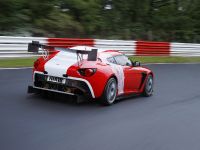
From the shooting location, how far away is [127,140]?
6863mm

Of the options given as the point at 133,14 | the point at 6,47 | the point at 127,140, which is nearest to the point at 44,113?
the point at 127,140

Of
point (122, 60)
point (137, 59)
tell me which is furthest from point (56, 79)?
point (137, 59)

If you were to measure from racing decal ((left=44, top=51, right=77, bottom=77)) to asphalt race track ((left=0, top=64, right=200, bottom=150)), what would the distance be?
0.63m

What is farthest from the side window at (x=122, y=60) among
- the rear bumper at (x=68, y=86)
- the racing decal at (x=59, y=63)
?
the rear bumper at (x=68, y=86)

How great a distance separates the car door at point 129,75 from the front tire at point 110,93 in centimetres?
64

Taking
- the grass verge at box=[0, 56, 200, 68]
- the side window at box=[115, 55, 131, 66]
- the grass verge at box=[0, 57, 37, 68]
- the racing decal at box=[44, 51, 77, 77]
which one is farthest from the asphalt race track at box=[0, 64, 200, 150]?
the grass verge at box=[0, 56, 200, 68]

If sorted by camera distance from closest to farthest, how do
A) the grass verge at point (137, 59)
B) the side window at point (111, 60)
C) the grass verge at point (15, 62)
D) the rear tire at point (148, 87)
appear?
the side window at point (111, 60), the rear tire at point (148, 87), the grass verge at point (15, 62), the grass verge at point (137, 59)

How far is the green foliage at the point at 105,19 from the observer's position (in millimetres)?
22672

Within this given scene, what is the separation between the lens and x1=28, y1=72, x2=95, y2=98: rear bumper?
28.6 ft

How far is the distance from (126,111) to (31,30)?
1397cm

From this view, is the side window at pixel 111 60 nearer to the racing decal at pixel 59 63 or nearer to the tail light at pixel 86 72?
the racing decal at pixel 59 63

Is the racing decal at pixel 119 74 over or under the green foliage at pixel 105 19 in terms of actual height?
under

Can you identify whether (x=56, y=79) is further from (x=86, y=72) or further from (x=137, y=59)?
(x=137, y=59)

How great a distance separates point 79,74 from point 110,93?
3.05 ft
